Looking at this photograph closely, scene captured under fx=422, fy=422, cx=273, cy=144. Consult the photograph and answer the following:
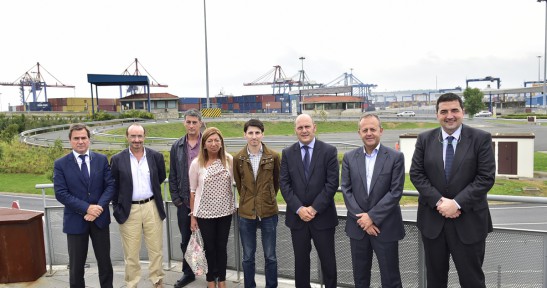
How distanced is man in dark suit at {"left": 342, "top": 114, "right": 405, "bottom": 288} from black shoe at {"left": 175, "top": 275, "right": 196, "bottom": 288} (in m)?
2.28

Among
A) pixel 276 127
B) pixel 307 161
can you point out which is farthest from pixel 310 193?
pixel 276 127

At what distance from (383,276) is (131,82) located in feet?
173

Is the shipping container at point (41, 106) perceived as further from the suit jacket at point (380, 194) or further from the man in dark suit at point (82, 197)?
the suit jacket at point (380, 194)

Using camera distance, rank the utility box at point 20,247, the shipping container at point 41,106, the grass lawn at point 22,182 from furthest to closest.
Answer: the shipping container at point 41,106, the grass lawn at point 22,182, the utility box at point 20,247

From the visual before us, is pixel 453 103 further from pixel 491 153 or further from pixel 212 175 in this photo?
pixel 212 175

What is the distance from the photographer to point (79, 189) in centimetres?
471

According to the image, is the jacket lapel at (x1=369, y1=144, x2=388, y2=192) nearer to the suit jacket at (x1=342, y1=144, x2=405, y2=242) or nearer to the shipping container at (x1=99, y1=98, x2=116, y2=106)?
the suit jacket at (x1=342, y1=144, x2=405, y2=242)

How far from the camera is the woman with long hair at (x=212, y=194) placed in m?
4.77

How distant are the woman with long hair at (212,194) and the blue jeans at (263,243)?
259 mm

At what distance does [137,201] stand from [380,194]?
9.15 feet

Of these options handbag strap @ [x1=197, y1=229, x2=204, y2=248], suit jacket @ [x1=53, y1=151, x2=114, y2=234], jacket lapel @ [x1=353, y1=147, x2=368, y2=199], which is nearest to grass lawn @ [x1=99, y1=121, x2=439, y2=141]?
suit jacket @ [x1=53, y1=151, x2=114, y2=234]

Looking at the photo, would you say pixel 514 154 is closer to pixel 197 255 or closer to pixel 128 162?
pixel 197 255

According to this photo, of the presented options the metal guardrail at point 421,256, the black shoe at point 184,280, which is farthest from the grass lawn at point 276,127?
the metal guardrail at point 421,256

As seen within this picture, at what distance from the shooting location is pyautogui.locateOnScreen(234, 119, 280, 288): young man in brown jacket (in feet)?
15.2
